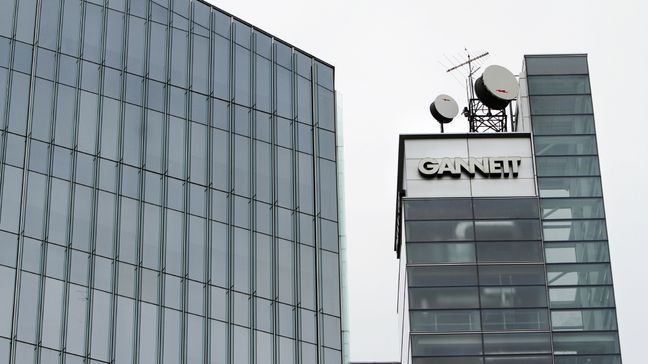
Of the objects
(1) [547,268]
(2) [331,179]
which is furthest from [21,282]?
(1) [547,268]

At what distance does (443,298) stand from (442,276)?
1.63 metres

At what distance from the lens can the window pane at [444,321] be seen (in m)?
109

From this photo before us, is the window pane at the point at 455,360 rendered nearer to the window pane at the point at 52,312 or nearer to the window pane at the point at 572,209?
the window pane at the point at 572,209

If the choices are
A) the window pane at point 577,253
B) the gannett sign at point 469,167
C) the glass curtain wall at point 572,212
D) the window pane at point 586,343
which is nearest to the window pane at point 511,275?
the glass curtain wall at point 572,212

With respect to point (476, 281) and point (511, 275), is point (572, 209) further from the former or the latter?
point (476, 281)

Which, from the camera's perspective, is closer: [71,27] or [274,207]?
[71,27]

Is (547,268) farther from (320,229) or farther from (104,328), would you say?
(104,328)

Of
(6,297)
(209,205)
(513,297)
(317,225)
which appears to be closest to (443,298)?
(513,297)

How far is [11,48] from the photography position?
242ft

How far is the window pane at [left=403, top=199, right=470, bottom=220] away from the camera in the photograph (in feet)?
371

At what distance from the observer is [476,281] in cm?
11056

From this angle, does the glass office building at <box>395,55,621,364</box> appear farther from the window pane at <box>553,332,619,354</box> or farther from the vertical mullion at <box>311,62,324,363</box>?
the vertical mullion at <box>311,62,324,363</box>

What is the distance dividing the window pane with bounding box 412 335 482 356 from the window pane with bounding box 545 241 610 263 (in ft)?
27.3

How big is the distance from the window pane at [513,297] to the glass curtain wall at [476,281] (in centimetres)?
7
